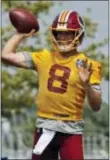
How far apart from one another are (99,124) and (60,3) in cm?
255

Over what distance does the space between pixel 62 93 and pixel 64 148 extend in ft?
1.06

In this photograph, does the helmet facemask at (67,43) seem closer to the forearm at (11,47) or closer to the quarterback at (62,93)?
the quarterback at (62,93)

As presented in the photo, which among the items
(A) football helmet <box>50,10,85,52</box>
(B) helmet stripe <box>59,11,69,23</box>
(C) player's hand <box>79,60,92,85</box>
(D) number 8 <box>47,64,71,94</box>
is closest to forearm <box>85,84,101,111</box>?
(C) player's hand <box>79,60,92,85</box>

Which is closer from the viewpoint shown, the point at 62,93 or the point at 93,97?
the point at 93,97

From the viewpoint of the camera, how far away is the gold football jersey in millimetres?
3576

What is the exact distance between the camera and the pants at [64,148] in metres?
3.62

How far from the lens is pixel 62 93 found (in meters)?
3.59

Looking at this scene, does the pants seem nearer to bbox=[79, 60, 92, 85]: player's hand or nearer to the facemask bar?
bbox=[79, 60, 92, 85]: player's hand

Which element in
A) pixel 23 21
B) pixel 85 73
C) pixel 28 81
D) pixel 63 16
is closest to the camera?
pixel 85 73

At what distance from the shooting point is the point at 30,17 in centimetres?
384

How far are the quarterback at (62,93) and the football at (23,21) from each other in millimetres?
197

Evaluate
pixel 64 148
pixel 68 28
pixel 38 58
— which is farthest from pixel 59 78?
pixel 64 148

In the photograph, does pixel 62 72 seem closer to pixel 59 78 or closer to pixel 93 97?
pixel 59 78


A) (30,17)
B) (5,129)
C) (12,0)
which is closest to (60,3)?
(12,0)
